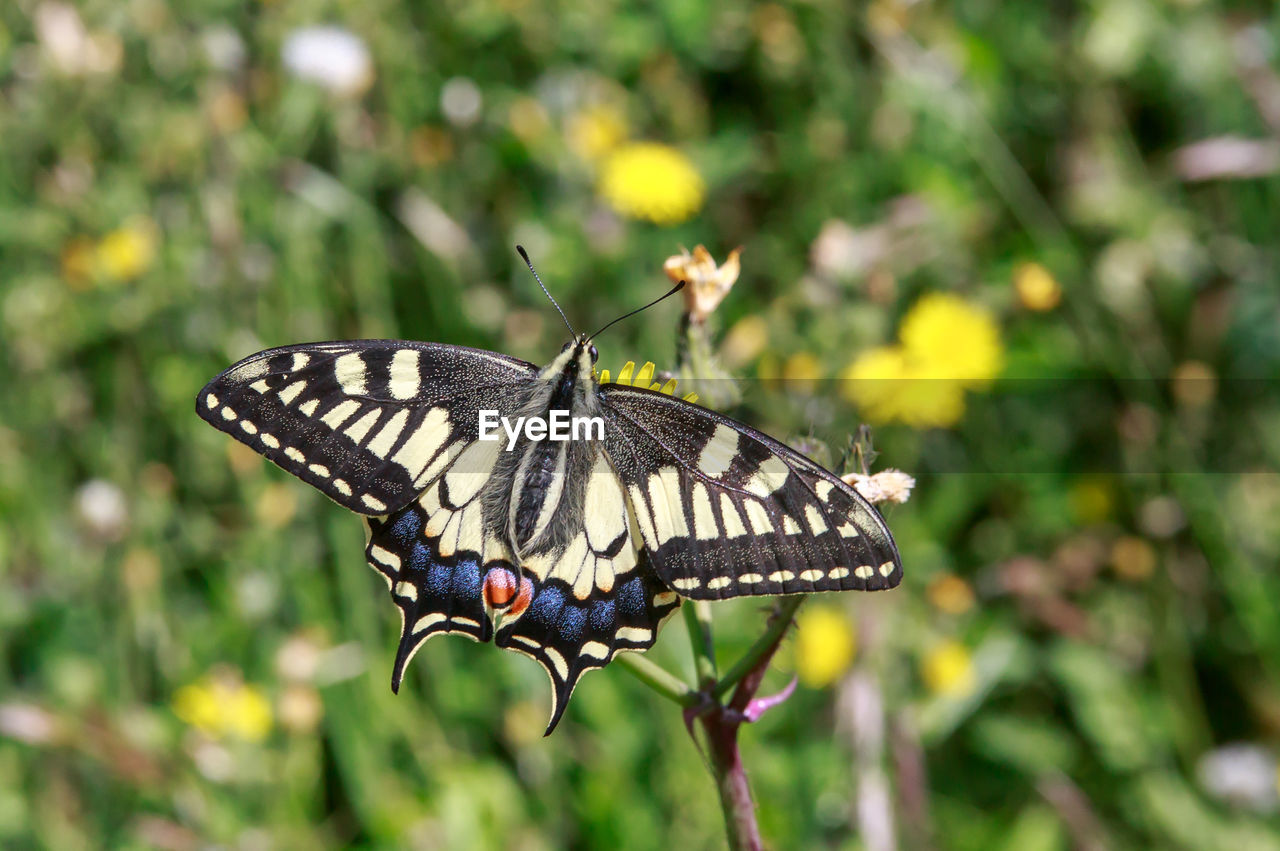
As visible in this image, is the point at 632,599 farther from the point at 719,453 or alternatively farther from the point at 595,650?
the point at 719,453

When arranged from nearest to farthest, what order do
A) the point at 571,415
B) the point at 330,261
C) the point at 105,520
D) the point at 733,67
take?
the point at 571,415 → the point at 105,520 → the point at 330,261 → the point at 733,67

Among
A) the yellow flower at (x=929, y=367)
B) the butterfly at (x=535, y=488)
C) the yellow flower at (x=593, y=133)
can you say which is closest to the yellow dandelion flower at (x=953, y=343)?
the yellow flower at (x=929, y=367)

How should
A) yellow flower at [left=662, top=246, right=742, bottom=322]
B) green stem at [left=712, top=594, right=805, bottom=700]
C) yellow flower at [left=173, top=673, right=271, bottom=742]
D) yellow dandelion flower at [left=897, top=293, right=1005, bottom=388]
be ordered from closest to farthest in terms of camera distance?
1. green stem at [left=712, top=594, right=805, bottom=700]
2. yellow flower at [left=662, top=246, right=742, bottom=322]
3. yellow flower at [left=173, top=673, right=271, bottom=742]
4. yellow dandelion flower at [left=897, top=293, right=1005, bottom=388]

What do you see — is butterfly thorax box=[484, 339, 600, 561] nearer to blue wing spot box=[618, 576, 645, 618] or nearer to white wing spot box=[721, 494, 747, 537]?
blue wing spot box=[618, 576, 645, 618]

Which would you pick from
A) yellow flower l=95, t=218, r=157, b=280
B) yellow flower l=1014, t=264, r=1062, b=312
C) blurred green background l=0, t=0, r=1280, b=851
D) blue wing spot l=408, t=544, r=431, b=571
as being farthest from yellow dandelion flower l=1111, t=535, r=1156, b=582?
yellow flower l=95, t=218, r=157, b=280

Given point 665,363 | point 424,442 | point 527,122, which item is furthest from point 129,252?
point 424,442

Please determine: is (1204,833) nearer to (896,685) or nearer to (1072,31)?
(896,685)

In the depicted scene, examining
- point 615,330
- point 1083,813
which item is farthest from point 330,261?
point 1083,813
